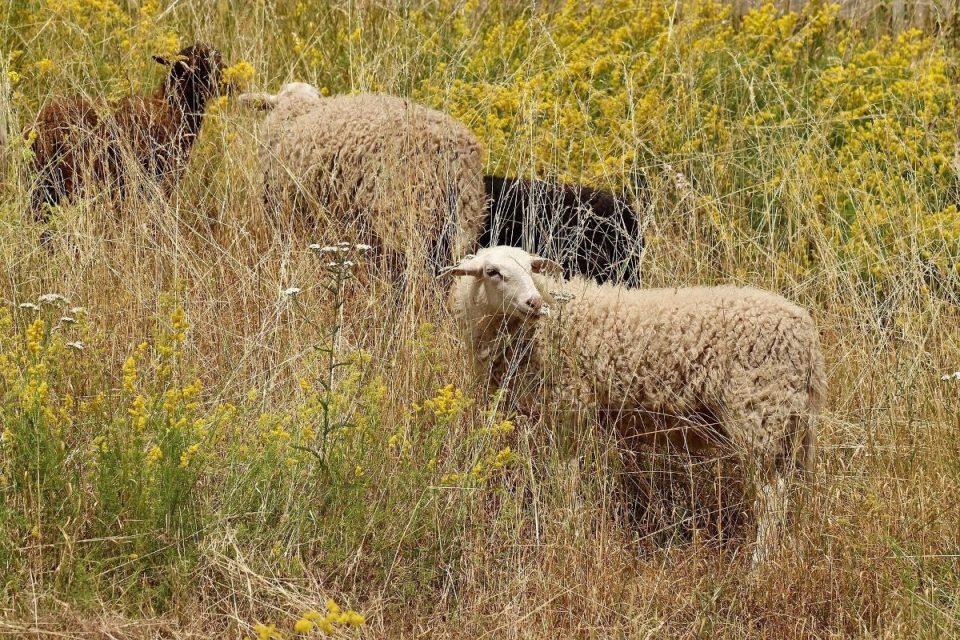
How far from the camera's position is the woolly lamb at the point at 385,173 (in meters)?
4.90

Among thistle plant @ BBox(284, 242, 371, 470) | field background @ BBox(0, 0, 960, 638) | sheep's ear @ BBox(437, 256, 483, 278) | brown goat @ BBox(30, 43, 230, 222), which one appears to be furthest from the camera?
brown goat @ BBox(30, 43, 230, 222)

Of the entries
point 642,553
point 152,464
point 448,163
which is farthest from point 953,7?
point 152,464

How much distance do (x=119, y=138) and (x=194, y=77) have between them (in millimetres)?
884

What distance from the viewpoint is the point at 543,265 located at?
4.16 meters

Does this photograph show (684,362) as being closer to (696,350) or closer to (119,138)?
(696,350)

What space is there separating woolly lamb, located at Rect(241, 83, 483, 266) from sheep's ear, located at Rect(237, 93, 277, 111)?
0.57 metres

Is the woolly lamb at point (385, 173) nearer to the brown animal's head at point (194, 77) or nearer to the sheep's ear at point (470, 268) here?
the sheep's ear at point (470, 268)

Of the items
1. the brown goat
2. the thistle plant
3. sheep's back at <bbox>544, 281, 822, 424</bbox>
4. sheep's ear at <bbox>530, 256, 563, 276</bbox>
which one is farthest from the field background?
sheep's ear at <bbox>530, 256, 563, 276</bbox>

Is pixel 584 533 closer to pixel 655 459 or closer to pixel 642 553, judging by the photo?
pixel 642 553

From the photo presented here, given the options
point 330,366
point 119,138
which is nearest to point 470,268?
point 330,366

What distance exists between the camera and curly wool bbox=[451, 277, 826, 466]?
3.74m

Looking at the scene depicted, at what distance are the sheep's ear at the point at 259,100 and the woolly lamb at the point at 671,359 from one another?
7.11 feet

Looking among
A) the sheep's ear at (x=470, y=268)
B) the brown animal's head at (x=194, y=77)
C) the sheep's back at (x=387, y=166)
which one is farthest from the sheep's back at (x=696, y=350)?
the brown animal's head at (x=194, y=77)

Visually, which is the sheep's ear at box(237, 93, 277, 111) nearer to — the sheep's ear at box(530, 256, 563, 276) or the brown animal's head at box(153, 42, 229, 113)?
the brown animal's head at box(153, 42, 229, 113)
